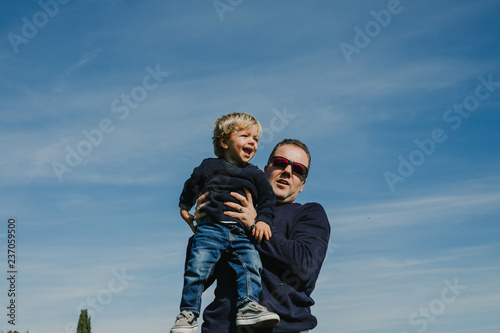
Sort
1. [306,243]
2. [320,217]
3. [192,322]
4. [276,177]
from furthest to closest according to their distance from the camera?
1. [276,177]
2. [320,217]
3. [306,243]
4. [192,322]

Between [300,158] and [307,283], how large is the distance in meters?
1.54

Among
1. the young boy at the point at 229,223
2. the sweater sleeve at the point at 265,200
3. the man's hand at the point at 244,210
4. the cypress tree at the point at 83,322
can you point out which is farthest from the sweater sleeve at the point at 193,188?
the cypress tree at the point at 83,322

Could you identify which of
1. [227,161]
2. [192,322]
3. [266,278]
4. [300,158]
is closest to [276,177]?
[300,158]

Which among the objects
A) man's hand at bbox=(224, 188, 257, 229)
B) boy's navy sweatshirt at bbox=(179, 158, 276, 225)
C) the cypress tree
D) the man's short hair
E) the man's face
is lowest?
man's hand at bbox=(224, 188, 257, 229)

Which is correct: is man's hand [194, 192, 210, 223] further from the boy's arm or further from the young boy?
the boy's arm

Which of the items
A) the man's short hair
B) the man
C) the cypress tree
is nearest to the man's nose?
the man's short hair

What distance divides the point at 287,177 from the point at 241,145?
0.86 metres

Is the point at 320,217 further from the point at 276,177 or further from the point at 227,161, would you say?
the point at 227,161

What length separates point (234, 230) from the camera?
16.1ft

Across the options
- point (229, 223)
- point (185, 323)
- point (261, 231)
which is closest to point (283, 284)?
point (261, 231)

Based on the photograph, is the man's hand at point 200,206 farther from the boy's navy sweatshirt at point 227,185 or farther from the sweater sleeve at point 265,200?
the sweater sleeve at point 265,200

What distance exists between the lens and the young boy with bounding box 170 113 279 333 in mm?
4625

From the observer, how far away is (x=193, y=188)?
520 centimetres

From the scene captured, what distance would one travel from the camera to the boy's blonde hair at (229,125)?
5117mm
